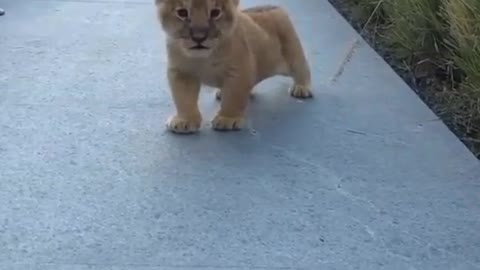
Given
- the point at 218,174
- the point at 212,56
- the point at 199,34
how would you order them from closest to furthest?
the point at 218,174
the point at 199,34
the point at 212,56

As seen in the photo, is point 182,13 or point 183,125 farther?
point 183,125

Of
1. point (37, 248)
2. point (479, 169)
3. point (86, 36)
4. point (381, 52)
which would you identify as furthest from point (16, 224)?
point (381, 52)

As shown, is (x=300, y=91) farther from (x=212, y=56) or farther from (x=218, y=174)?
(x=218, y=174)

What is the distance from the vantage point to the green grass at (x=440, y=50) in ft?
18.4

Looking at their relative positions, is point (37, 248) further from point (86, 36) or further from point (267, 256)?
point (86, 36)

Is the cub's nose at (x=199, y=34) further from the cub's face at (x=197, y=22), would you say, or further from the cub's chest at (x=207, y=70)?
the cub's chest at (x=207, y=70)

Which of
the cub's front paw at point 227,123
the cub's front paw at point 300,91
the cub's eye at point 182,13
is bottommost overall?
the cub's front paw at point 300,91

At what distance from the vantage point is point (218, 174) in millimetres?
4785

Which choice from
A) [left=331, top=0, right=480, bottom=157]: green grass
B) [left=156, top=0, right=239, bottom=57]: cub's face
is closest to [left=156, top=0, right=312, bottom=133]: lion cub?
[left=156, top=0, right=239, bottom=57]: cub's face

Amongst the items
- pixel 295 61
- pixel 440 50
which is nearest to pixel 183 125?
pixel 295 61

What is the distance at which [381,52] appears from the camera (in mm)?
7020

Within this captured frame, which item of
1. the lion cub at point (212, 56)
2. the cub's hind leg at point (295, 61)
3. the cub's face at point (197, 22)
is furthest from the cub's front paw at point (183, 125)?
the cub's hind leg at point (295, 61)

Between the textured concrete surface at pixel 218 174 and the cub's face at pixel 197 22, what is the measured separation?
1.35ft

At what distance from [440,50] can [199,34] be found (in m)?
1.83
